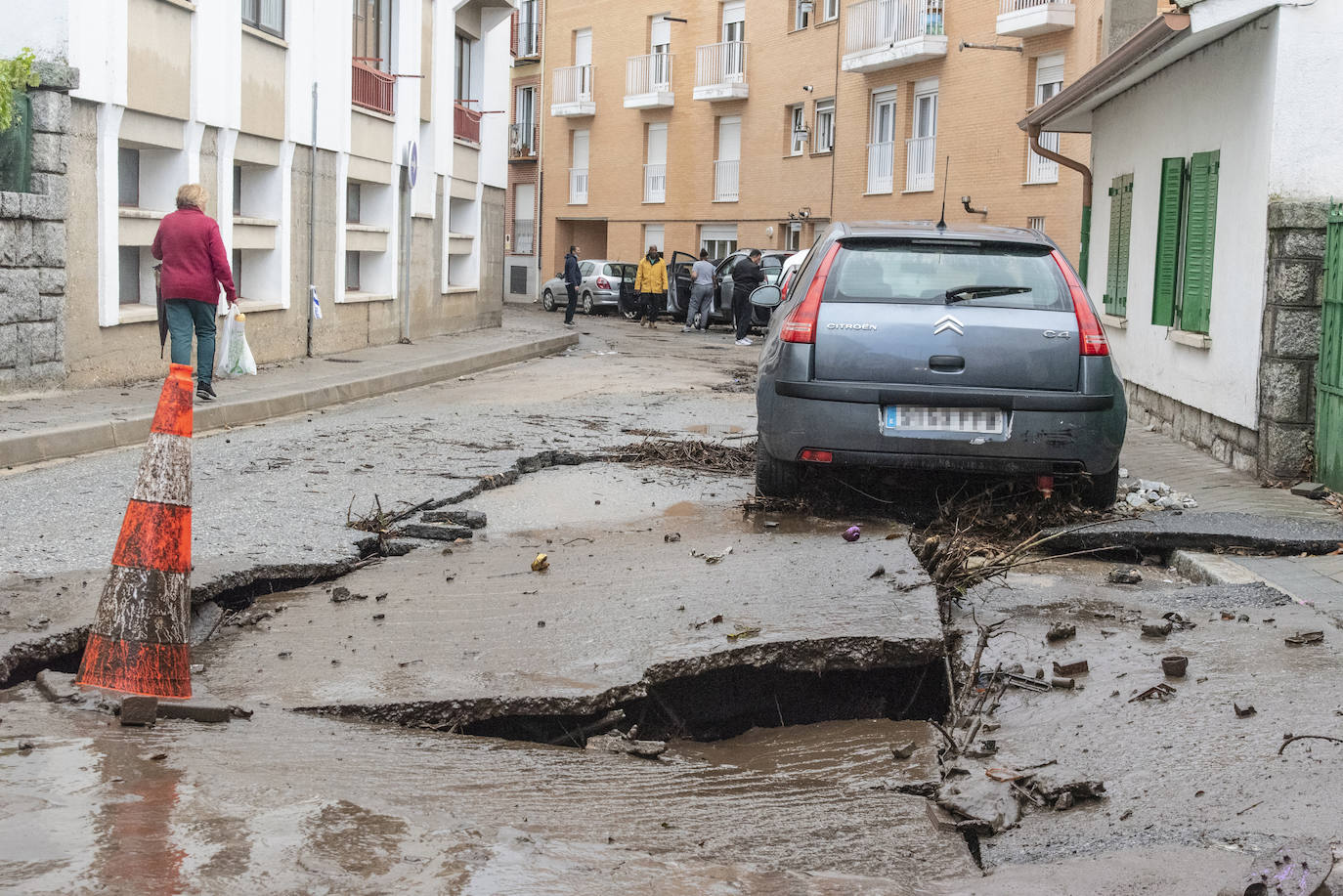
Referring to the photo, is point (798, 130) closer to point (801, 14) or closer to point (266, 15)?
point (801, 14)

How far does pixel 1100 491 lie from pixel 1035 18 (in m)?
23.0

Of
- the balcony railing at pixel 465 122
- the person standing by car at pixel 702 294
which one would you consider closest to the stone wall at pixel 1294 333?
the balcony railing at pixel 465 122

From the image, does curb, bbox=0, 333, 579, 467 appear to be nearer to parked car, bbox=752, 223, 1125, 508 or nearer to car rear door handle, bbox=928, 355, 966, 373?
parked car, bbox=752, 223, 1125, 508

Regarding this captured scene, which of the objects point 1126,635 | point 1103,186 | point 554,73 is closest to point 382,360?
point 1103,186

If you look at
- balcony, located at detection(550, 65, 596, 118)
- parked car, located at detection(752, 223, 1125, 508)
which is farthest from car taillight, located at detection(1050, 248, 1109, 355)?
balcony, located at detection(550, 65, 596, 118)

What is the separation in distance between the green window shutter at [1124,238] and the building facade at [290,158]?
9299mm

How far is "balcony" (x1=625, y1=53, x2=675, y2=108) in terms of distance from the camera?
4262cm

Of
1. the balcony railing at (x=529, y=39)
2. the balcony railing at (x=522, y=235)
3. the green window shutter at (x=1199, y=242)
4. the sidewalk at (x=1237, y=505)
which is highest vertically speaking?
the balcony railing at (x=529, y=39)

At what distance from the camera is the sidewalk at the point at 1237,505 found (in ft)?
19.9

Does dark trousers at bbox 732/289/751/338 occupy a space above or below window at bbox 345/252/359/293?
below

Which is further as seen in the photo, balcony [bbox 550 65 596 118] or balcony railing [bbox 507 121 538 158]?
balcony railing [bbox 507 121 538 158]

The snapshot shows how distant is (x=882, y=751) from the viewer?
4180mm

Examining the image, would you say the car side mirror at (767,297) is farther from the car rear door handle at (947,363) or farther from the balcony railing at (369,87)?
the balcony railing at (369,87)

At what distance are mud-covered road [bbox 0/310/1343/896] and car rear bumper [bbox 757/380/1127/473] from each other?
40 centimetres
